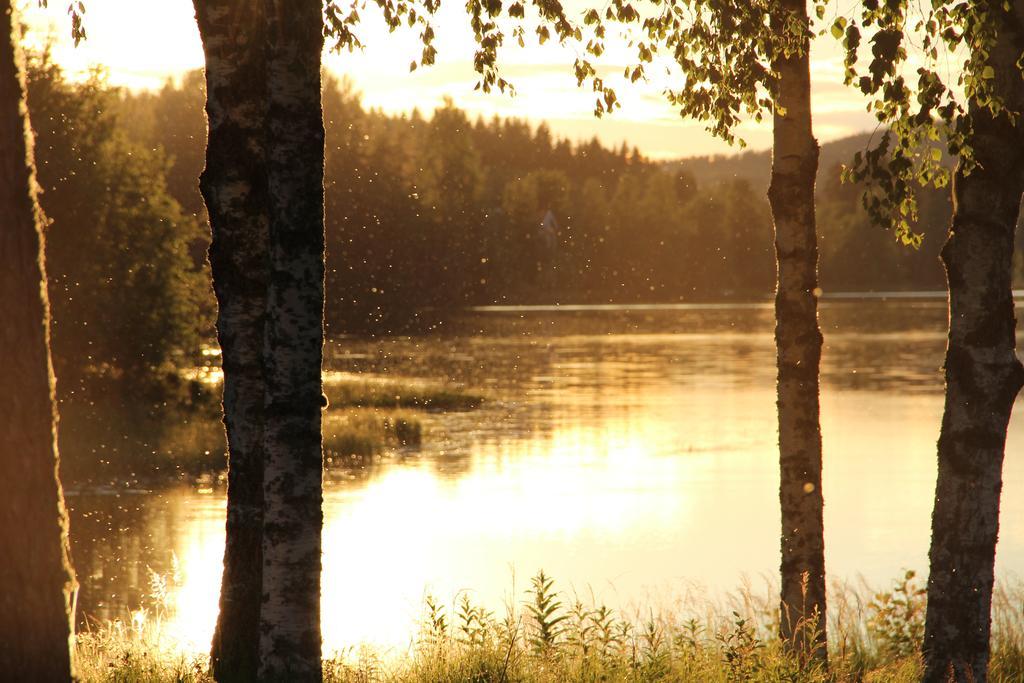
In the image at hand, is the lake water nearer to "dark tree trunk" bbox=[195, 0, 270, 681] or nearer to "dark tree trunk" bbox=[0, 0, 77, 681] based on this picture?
"dark tree trunk" bbox=[195, 0, 270, 681]

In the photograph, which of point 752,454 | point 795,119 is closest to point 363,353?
point 752,454

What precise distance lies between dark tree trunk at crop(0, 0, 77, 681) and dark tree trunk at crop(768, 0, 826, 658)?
5.79 metres

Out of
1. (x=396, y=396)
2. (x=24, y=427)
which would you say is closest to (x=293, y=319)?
(x=24, y=427)

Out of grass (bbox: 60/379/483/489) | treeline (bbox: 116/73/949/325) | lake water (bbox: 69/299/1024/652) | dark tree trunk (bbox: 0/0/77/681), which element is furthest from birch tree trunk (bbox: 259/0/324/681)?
treeline (bbox: 116/73/949/325)

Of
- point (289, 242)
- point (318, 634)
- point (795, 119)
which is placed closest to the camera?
point (289, 242)

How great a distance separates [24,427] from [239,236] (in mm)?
2729

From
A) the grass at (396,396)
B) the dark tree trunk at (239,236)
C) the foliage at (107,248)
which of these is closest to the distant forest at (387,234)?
the foliage at (107,248)

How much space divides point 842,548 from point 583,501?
22.8 ft

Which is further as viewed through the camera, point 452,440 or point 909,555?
point 452,440

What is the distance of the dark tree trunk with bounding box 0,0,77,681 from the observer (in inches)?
253

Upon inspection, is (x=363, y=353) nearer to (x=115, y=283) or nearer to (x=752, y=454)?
(x=115, y=283)

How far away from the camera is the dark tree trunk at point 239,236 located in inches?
342

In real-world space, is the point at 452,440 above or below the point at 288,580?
below

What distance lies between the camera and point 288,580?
24.5ft
